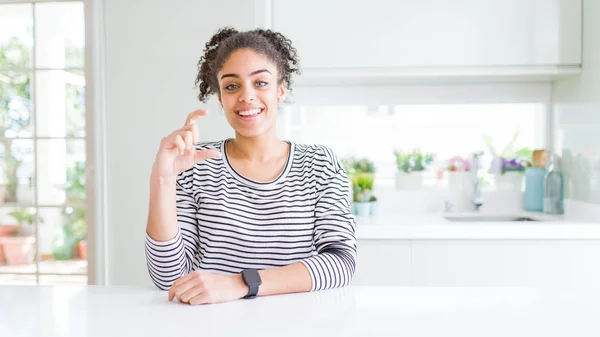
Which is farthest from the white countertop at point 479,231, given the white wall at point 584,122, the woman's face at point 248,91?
the woman's face at point 248,91

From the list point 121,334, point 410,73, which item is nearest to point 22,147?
point 410,73

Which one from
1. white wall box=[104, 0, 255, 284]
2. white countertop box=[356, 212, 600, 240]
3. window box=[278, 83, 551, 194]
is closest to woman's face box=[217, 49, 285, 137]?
white countertop box=[356, 212, 600, 240]

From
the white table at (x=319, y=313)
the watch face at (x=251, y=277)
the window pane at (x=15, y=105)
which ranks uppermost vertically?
the window pane at (x=15, y=105)

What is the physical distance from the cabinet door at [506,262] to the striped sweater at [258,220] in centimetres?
111

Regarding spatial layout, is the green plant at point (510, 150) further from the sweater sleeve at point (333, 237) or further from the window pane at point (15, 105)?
the window pane at point (15, 105)

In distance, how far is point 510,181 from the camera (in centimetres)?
311

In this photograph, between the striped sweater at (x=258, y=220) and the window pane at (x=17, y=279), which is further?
the window pane at (x=17, y=279)

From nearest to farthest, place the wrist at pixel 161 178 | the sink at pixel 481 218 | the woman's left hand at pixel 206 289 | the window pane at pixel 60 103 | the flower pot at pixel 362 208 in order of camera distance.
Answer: the woman's left hand at pixel 206 289, the wrist at pixel 161 178, the flower pot at pixel 362 208, the sink at pixel 481 218, the window pane at pixel 60 103

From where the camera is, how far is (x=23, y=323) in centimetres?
100

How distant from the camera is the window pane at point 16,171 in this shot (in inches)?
124

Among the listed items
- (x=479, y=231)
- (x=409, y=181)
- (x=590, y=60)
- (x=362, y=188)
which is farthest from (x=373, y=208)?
(x=590, y=60)

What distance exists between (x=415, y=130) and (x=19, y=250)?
2247mm

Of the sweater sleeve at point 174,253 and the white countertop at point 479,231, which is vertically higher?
the sweater sleeve at point 174,253

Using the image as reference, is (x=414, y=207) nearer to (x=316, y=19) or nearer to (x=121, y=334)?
(x=316, y=19)
